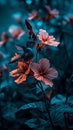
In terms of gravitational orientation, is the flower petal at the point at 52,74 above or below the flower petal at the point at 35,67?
below

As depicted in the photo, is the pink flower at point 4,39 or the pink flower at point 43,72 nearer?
the pink flower at point 43,72

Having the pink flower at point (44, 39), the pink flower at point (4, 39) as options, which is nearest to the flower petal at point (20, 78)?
the pink flower at point (44, 39)

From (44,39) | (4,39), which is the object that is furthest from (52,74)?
(4,39)

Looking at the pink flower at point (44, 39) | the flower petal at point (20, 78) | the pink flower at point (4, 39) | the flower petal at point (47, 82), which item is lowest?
the flower petal at point (47, 82)

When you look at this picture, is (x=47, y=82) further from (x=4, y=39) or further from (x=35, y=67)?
(x=4, y=39)

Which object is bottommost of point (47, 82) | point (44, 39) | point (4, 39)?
point (47, 82)

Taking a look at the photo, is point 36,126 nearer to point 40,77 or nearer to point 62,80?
point 40,77

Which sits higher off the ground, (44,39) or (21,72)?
(44,39)

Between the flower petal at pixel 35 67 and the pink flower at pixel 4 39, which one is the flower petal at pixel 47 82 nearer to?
the flower petal at pixel 35 67

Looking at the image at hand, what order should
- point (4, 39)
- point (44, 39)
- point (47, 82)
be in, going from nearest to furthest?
1. point (47, 82)
2. point (44, 39)
3. point (4, 39)
